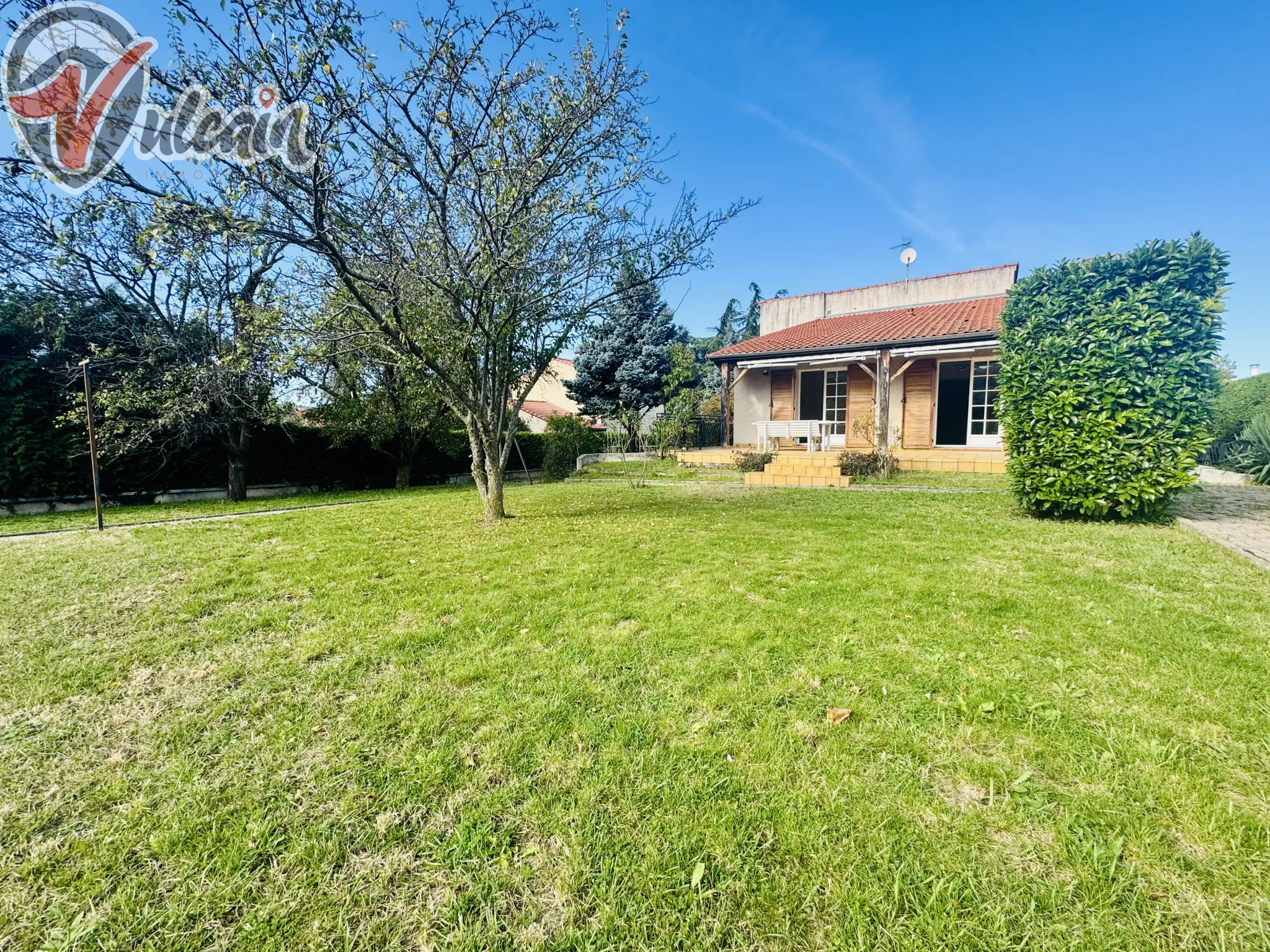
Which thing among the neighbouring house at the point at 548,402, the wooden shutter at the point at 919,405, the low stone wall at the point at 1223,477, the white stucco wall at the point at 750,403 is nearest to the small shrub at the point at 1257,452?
the low stone wall at the point at 1223,477

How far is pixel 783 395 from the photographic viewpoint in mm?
15242

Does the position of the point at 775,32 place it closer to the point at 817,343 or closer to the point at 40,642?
the point at 817,343

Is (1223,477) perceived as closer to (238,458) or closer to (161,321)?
(238,458)

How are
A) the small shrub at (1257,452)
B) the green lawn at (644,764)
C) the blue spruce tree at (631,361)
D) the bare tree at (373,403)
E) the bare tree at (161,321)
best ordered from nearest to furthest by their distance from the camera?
the green lawn at (644,764) → the bare tree at (161,321) → the small shrub at (1257,452) → the bare tree at (373,403) → the blue spruce tree at (631,361)

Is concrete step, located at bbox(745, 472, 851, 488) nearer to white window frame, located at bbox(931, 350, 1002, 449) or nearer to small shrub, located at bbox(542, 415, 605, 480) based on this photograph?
white window frame, located at bbox(931, 350, 1002, 449)

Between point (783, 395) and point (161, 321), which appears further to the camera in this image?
point (783, 395)

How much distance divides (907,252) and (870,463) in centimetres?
1125

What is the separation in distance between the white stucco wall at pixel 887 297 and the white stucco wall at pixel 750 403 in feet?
14.1

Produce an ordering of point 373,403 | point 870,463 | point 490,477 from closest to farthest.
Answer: point 490,477 → point 870,463 → point 373,403

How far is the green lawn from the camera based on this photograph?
135 centimetres

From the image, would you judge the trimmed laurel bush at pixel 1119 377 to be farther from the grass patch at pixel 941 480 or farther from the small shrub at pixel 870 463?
the small shrub at pixel 870 463

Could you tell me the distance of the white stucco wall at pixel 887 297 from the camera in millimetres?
15359

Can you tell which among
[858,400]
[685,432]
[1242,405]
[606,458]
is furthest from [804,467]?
[1242,405]

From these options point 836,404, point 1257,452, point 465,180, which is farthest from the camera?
point 836,404
